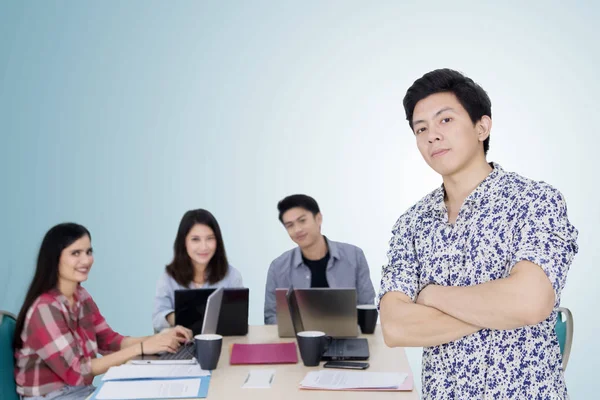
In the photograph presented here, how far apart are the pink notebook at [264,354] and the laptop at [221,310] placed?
256 millimetres

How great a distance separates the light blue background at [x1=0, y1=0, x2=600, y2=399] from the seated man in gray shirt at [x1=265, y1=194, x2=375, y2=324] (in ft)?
4.27

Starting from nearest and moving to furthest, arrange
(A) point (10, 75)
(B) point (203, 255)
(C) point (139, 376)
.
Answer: (C) point (139, 376)
(B) point (203, 255)
(A) point (10, 75)

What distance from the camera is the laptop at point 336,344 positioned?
2301 millimetres

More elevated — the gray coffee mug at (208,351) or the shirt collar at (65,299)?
the shirt collar at (65,299)

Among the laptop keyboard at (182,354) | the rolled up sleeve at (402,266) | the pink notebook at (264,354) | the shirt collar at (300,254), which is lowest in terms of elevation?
the pink notebook at (264,354)

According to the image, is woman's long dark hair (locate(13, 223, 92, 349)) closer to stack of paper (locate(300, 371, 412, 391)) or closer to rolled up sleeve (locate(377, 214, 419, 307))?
stack of paper (locate(300, 371, 412, 391))

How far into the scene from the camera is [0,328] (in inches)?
91.2

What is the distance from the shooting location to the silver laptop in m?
2.58

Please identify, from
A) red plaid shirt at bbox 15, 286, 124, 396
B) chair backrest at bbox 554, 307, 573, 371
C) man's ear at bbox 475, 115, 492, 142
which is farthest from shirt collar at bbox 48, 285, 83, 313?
chair backrest at bbox 554, 307, 573, 371

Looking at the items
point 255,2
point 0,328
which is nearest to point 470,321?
point 0,328

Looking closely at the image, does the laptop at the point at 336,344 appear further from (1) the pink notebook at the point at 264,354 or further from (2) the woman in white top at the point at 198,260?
(2) the woman in white top at the point at 198,260

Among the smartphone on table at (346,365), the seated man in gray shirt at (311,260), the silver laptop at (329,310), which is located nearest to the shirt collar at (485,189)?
the smartphone on table at (346,365)

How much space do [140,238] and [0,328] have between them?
269cm

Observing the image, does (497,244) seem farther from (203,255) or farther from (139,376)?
(203,255)
